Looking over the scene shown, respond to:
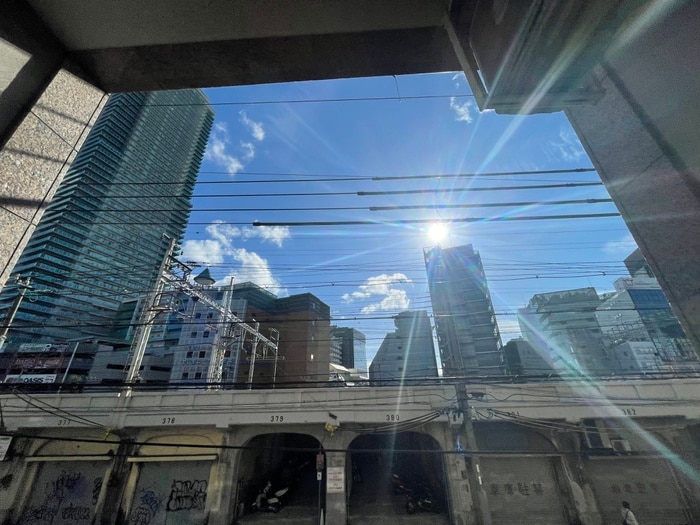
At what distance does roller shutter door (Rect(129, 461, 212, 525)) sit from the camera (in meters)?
13.8

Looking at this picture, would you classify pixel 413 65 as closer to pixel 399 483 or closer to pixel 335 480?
pixel 335 480

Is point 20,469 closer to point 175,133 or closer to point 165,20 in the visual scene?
point 165,20

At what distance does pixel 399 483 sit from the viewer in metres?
18.1

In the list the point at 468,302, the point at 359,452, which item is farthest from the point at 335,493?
the point at 468,302

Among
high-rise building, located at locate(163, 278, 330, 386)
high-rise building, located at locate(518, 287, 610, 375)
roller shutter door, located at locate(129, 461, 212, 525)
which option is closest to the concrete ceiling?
roller shutter door, located at locate(129, 461, 212, 525)

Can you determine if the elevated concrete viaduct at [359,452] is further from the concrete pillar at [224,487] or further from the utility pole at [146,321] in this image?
the utility pole at [146,321]

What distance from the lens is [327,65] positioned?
2604mm

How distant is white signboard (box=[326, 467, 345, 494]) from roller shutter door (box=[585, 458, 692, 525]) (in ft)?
35.6

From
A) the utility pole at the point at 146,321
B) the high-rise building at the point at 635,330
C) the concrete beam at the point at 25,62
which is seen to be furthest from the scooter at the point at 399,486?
the high-rise building at the point at 635,330

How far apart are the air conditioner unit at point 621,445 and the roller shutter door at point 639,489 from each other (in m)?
0.81

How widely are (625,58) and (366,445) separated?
889 inches

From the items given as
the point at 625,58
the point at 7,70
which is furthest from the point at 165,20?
the point at 625,58

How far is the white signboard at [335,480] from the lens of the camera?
1370 cm

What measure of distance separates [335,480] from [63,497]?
42.1 ft
